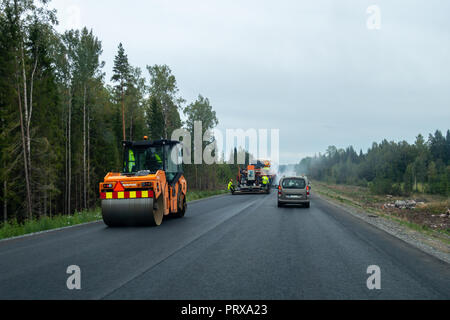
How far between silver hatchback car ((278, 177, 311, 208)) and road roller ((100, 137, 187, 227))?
8.85 metres

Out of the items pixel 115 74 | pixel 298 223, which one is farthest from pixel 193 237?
pixel 115 74

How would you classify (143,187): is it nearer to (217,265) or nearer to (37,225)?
(37,225)

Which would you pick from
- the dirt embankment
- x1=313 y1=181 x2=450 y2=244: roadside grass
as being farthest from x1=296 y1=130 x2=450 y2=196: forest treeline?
x1=313 y1=181 x2=450 y2=244: roadside grass

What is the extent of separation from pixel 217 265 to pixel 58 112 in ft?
108

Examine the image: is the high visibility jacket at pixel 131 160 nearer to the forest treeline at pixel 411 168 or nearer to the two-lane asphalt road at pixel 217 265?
the two-lane asphalt road at pixel 217 265

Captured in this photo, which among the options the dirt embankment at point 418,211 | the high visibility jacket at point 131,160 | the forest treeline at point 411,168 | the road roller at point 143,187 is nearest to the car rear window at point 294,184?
the dirt embankment at point 418,211

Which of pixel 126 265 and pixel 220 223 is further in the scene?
pixel 220 223

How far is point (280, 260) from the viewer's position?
688 cm

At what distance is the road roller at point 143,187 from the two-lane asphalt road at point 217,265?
1001 mm

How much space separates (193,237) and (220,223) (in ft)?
11.4

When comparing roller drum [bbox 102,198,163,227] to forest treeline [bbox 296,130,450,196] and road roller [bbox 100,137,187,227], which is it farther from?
forest treeline [bbox 296,130,450,196]

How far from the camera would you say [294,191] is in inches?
829

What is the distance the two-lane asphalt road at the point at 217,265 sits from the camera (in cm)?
486
